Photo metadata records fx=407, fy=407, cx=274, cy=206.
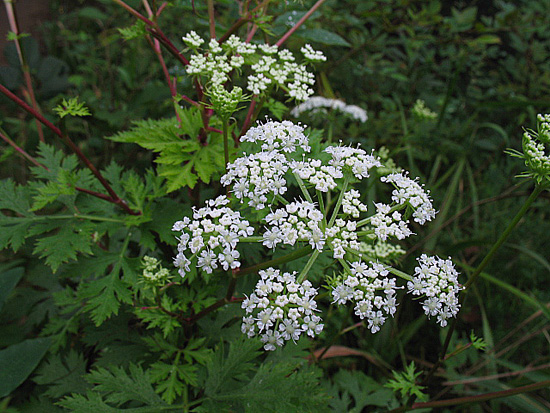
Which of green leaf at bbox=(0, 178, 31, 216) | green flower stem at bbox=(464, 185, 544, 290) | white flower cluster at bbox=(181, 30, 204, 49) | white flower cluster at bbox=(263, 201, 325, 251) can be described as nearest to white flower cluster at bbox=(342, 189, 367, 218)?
white flower cluster at bbox=(263, 201, 325, 251)

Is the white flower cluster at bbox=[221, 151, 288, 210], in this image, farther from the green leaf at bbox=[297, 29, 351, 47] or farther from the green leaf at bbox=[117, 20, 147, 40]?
the green leaf at bbox=[297, 29, 351, 47]

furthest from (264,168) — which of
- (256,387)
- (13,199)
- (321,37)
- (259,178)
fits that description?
(13,199)

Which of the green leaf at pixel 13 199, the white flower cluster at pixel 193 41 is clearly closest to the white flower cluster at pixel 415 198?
the white flower cluster at pixel 193 41

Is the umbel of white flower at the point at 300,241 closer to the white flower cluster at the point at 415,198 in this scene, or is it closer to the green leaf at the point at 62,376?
the white flower cluster at the point at 415,198

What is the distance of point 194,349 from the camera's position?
2027mm

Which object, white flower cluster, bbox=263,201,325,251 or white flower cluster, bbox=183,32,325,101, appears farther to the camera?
white flower cluster, bbox=183,32,325,101

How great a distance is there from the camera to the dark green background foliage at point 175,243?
1736 mm

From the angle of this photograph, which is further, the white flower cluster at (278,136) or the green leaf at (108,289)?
the green leaf at (108,289)

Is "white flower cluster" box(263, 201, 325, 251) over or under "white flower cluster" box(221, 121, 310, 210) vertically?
under

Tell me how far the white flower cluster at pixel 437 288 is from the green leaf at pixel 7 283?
74.9 inches

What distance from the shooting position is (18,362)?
1868 millimetres

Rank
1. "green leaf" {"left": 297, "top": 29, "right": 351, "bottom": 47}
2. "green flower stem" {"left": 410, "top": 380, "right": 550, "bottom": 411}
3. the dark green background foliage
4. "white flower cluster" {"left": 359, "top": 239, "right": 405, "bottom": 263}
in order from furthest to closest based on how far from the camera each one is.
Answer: "green leaf" {"left": 297, "top": 29, "right": 351, "bottom": 47}
"white flower cluster" {"left": 359, "top": 239, "right": 405, "bottom": 263}
the dark green background foliage
"green flower stem" {"left": 410, "top": 380, "right": 550, "bottom": 411}

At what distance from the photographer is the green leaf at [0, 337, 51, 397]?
1815 millimetres

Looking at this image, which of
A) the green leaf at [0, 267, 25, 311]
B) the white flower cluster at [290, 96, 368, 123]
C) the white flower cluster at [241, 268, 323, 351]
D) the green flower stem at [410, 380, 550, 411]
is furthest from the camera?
the white flower cluster at [290, 96, 368, 123]
